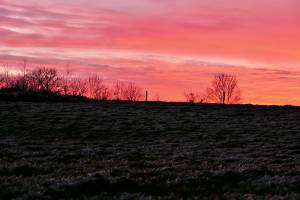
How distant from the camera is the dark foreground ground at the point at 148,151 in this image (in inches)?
516

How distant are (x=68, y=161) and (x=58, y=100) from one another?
5500cm

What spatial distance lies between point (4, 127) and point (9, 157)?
23.1 m

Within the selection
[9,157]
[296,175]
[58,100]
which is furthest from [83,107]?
[296,175]

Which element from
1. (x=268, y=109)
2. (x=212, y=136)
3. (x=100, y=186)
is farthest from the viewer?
(x=268, y=109)

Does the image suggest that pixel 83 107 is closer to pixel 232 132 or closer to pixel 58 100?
pixel 58 100

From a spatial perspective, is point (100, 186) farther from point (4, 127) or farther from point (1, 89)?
point (1, 89)

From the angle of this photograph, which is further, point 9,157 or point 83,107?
point 83,107

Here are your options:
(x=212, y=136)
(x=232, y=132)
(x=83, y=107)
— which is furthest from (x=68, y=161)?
(x=83, y=107)

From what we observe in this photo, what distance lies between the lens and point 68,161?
2255cm

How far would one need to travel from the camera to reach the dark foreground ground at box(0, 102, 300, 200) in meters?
13.1

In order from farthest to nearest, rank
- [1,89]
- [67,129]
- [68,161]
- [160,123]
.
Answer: [1,89] → [160,123] → [67,129] → [68,161]

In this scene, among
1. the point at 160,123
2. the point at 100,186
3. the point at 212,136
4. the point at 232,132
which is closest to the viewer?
the point at 100,186

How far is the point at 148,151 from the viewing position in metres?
→ 28.4

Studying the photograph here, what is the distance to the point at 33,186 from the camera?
44.5 ft
